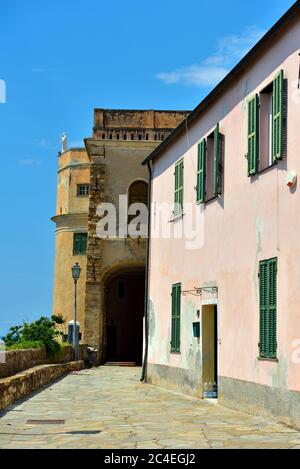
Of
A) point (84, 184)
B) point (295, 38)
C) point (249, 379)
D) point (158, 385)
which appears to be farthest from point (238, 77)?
point (84, 184)

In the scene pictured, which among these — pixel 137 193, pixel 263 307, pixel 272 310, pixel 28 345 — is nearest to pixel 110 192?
pixel 137 193

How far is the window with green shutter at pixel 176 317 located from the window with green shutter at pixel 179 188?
1.92 metres

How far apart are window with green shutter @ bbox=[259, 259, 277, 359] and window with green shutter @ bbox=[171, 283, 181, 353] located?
602cm

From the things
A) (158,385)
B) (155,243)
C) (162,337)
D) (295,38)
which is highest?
(295,38)

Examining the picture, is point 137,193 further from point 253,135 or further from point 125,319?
point 253,135

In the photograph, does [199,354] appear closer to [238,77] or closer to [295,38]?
[238,77]

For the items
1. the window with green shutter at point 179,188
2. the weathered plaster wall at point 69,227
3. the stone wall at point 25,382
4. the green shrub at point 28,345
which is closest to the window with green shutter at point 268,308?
the stone wall at point 25,382

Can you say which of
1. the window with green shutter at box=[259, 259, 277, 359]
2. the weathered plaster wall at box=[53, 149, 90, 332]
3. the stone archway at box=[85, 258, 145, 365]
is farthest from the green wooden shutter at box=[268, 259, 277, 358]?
the stone archway at box=[85, 258, 145, 365]

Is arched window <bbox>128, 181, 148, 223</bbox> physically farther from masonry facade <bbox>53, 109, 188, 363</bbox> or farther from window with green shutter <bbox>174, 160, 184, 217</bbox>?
window with green shutter <bbox>174, 160, 184, 217</bbox>

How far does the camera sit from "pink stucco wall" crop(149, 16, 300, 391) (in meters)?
10.5

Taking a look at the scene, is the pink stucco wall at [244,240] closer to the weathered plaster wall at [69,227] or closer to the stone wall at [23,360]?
the stone wall at [23,360]

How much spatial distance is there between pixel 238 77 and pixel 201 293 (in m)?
4.90

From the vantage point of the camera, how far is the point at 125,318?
39.0 m
